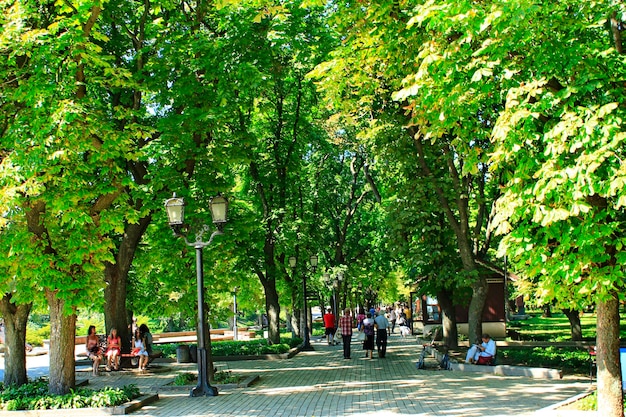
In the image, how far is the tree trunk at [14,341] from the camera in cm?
1502

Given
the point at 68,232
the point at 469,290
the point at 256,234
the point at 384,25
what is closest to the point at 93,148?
the point at 68,232

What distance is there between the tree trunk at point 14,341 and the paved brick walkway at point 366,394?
261 centimetres

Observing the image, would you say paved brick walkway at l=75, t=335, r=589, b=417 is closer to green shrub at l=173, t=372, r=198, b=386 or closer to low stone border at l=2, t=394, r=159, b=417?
low stone border at l=2, t=394, r=159, b=417

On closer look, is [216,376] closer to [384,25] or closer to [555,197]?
[384,25]

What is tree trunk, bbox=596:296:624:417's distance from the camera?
30.6ft

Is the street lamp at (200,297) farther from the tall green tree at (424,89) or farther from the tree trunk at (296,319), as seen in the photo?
the tree trunk at (296,319)

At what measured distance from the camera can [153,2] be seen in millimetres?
16766

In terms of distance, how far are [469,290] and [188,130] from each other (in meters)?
12.3

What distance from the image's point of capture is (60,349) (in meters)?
13.0

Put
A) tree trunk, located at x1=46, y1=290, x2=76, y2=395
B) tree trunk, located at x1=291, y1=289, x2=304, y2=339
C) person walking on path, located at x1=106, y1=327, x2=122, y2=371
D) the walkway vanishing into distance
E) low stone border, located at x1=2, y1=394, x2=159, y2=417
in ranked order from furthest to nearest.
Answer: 1. tree trunk, located at x1=291, y1=289, x2=304, y2=339
2. person walking on path, located at x1=106, y1=327, x2=122, y2=371
3. tree trunk, located at x1=46, y1=290, x2=76, y2=395
4. low stone border, located at x1=2, y1=394, x2=159, y2=417
5. the walkway vanishing into distance

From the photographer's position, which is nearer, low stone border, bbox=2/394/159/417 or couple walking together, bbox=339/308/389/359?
low stone border, bbox=2/394/159/417

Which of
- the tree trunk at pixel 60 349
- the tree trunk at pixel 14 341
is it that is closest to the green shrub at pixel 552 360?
the tree trunk at pixel 60 349

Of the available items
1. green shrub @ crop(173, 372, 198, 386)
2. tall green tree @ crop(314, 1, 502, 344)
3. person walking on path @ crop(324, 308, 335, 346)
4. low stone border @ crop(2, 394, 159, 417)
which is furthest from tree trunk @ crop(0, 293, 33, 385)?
person walking on path @ crop(324, 308, 335, 346)

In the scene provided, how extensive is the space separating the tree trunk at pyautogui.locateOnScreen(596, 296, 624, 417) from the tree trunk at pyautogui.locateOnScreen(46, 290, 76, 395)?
31.0 ft
